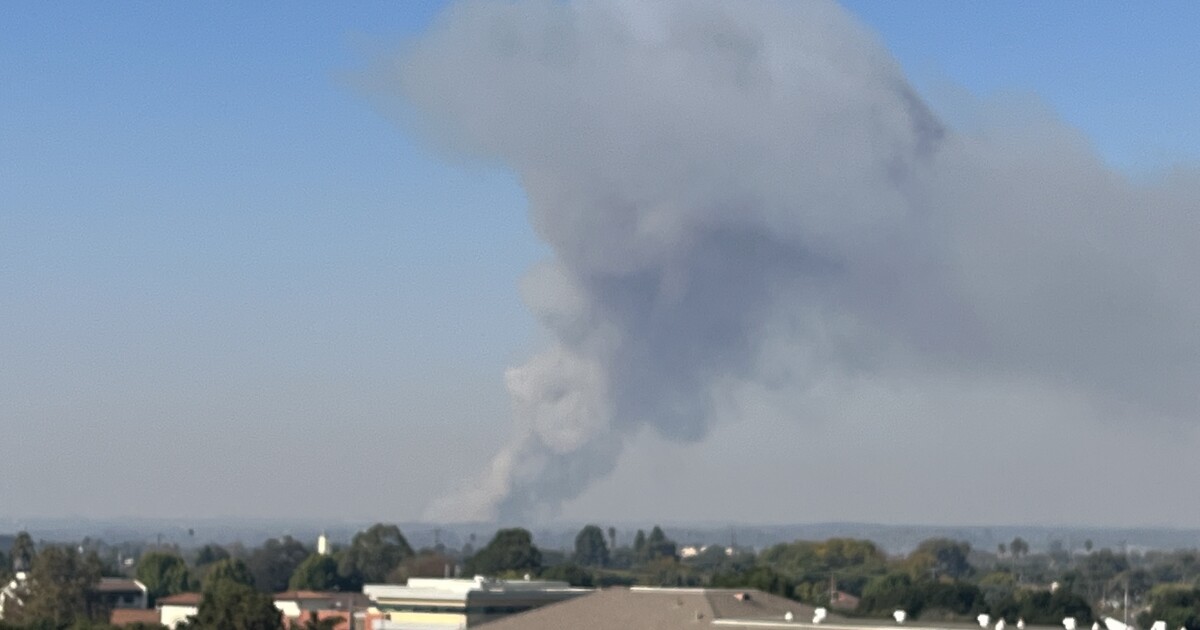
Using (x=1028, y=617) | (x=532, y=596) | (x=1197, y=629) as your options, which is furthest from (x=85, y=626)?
(x=1197, y=629)

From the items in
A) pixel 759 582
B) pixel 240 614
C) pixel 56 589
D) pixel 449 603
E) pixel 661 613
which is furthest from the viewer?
pixel 56 589

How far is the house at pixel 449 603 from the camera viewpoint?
499 ft

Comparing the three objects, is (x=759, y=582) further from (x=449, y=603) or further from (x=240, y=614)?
(x=240, y=614)

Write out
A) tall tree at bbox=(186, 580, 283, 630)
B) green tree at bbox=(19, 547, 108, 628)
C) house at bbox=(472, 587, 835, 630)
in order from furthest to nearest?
1. green tree at bbox=(19, 547, 108, 628)
2. tall tree at bbox=(186, 580, 283, 630)
3. house at bbox=(472, 587, 835, 630)

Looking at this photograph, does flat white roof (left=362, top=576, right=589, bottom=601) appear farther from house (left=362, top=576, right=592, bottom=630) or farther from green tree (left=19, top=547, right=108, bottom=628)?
green tree (left=19, top=547, right=108, bottom=628)

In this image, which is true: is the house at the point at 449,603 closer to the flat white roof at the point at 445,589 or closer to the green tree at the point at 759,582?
the flat white roof at the point at 445,589

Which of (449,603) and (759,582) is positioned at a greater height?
(759,582)

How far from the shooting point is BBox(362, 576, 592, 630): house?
5989 inches

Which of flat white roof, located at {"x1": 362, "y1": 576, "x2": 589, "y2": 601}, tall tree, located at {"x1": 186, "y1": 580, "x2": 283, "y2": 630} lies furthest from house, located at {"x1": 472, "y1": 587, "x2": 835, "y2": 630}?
flat white roof, located at {"x1": 362, "y1": 576, "x2": 589, "y2": 601}

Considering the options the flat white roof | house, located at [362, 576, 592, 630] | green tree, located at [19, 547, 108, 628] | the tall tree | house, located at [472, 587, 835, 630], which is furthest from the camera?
green tree, located at [19, 547, 108, 628]

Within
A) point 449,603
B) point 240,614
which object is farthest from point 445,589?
point 240,614

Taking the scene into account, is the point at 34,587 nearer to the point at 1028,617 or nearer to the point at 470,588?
the point at 470,588

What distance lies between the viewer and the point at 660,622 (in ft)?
365

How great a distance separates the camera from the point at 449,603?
153 metres
